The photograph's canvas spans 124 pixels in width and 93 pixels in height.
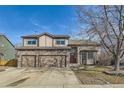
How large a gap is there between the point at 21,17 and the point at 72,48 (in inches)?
556

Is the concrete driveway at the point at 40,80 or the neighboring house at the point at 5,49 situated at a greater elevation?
the neighboring house at the point at 5,49

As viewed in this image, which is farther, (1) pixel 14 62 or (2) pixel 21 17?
(1) pixel 14 62

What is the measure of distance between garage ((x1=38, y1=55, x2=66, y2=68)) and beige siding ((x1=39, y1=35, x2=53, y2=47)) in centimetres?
324

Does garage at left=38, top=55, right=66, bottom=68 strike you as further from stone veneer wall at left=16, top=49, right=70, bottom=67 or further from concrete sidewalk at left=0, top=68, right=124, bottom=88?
concrete sidewalk at left=0, top=68, right=124, bottom=88

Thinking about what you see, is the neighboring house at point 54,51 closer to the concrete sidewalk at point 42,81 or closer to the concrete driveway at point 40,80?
the concrete driveway at point 40,80

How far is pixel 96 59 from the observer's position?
37500 millimetres

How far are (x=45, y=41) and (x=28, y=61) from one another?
4.72 metres

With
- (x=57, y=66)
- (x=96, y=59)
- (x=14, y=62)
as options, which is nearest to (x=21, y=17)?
(x=57, y=66)

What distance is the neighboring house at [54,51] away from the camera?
3300 cm

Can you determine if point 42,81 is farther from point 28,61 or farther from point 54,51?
point 28,61

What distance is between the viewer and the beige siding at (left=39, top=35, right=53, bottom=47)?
36.2m


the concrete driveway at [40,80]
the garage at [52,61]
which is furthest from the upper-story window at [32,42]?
the concrete driveway at [40,80]

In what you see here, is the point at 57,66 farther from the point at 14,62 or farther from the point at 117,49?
the point at 117,49
